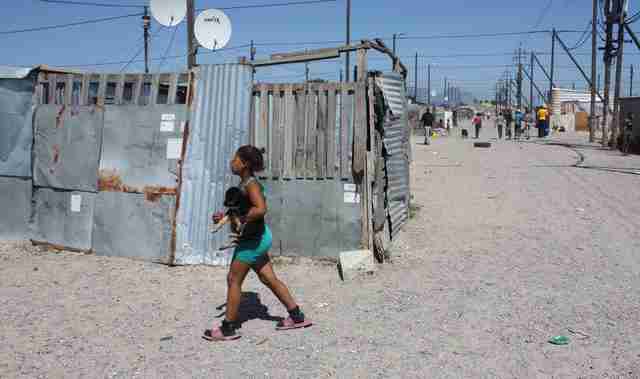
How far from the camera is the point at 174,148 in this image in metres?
6.93

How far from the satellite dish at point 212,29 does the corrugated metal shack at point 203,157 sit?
2.05 m

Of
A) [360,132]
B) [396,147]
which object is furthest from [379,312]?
[396,147]

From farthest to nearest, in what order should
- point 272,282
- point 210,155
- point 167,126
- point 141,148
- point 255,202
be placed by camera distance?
point 141,148 < point 167,126 < point 210,155 < point 272,282 < point 255,202

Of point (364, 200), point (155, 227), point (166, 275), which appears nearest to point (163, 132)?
point (155, 227)

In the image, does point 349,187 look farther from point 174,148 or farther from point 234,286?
point 234,286

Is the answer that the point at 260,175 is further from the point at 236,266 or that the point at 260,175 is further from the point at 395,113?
the point at 236,266

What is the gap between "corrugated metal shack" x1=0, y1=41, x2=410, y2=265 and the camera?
21.9ft

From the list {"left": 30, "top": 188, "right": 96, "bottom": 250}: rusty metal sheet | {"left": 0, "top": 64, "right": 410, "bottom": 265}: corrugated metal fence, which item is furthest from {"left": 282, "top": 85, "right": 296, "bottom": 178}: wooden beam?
{"left": 30, "top": 188, "right": 96, "bottom": 250}: rusty metal sheet

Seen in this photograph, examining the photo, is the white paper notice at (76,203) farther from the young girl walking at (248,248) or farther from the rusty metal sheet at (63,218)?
the young girl walking at (248,248)

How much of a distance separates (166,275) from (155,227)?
0.69 metres

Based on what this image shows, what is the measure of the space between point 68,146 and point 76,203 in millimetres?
721

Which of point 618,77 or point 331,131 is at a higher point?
point 618,77

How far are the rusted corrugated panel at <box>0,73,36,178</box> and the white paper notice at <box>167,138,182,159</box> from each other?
2.09 m

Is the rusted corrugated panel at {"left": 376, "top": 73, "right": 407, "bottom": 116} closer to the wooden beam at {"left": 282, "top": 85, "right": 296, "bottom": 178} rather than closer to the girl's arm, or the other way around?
the wooden beam at {"left": 282, "top": 85, "right": 296, "bottom": 178}
